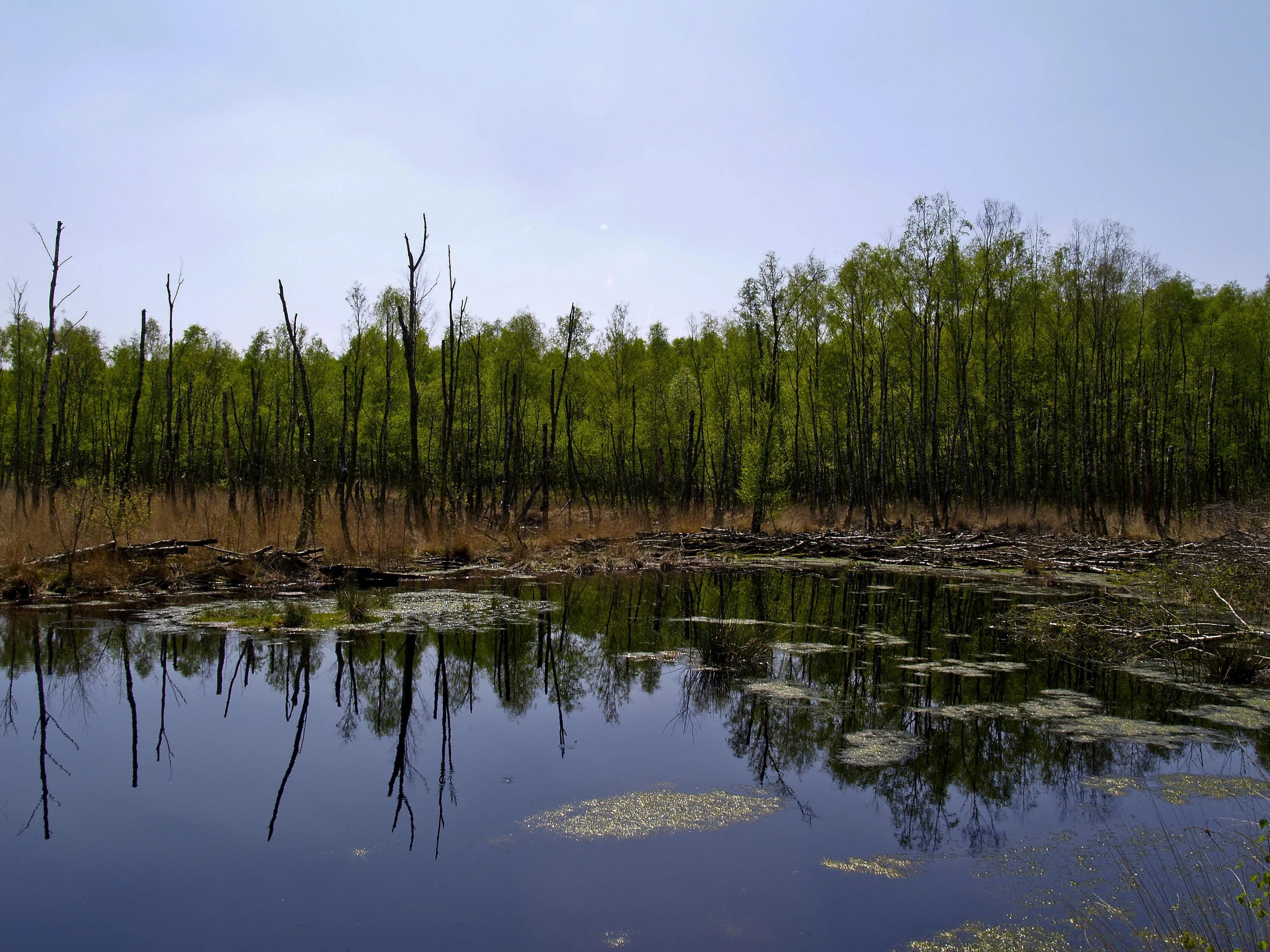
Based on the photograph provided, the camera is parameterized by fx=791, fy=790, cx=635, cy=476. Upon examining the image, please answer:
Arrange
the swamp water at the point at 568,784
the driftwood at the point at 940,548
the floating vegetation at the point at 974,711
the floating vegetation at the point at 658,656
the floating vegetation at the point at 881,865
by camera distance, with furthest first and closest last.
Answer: the driftwood at the point at 940,548
the floating vegetation at the point at 658,656
the floating vegetation at the point at 974,711
the floating vegetation at the point at 881,865
the swamp water at the point at 568,784

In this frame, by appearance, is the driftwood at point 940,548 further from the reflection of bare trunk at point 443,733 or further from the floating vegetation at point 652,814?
the floating vegetation at point 652,814

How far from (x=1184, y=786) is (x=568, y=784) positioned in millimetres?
4336

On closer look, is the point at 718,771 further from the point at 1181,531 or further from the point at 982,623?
the point at 1181,531

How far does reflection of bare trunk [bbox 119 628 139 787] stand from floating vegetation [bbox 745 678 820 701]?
5230 mm

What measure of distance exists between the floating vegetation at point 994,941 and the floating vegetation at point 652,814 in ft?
4.95

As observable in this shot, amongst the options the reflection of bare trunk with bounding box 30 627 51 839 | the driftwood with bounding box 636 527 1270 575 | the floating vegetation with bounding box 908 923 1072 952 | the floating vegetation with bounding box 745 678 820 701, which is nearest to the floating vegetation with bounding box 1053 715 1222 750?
the floating vegetation with bounding box 745 678 820 701

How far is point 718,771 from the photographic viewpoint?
5895 mm

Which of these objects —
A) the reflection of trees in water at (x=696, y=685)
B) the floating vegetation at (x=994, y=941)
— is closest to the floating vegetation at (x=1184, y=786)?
the reflection of trees in water at (x=696, y=685)

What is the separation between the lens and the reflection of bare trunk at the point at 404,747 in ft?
16.5

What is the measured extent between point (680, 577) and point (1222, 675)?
11.3 m

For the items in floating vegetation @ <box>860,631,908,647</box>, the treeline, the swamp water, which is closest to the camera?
the swamp water

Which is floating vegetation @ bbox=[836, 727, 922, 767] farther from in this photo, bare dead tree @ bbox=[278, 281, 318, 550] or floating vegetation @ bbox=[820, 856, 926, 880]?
bare dead tree @ bbox=[278, 281, 318, 550]

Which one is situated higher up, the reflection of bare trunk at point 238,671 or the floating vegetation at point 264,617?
the floating vegetation at point 264,617

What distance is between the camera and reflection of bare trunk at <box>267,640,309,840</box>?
5.02 meters
